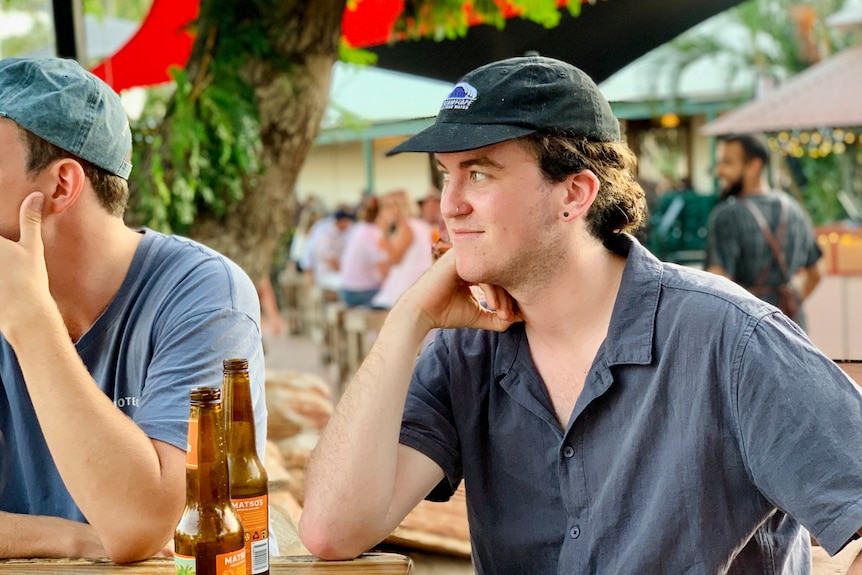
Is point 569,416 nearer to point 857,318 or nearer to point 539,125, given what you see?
point 539,125

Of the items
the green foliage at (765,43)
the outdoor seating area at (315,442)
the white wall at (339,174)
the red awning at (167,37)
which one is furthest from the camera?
the white wall at (339,174)

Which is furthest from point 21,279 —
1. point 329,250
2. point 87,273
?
point 329,250

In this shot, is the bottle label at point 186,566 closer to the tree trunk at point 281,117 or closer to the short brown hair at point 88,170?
the short brown hair at point 88,170

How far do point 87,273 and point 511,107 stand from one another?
3.25 feet

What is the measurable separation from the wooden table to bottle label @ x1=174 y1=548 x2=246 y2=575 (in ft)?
0.69

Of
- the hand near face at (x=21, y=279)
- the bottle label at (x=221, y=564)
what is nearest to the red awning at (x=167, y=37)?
the hand near face at (x=21, y=279)

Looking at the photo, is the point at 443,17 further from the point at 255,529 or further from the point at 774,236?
the point at 255,529

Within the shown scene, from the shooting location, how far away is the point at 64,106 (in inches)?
80.0

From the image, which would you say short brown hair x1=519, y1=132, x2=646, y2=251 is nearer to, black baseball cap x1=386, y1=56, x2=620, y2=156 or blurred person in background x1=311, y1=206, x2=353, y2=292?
black baseball cap x1=386, y1=56, x2=620, y2=156

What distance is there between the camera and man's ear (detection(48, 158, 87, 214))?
6.72 feet

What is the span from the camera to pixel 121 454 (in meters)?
1.78

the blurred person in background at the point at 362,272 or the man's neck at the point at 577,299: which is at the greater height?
the man's neck at the point at 577,299

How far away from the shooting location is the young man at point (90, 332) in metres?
1.79

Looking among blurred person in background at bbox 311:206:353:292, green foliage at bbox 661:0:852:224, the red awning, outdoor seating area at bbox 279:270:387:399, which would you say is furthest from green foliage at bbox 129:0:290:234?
green foliage at bbox 661:0:852:224
